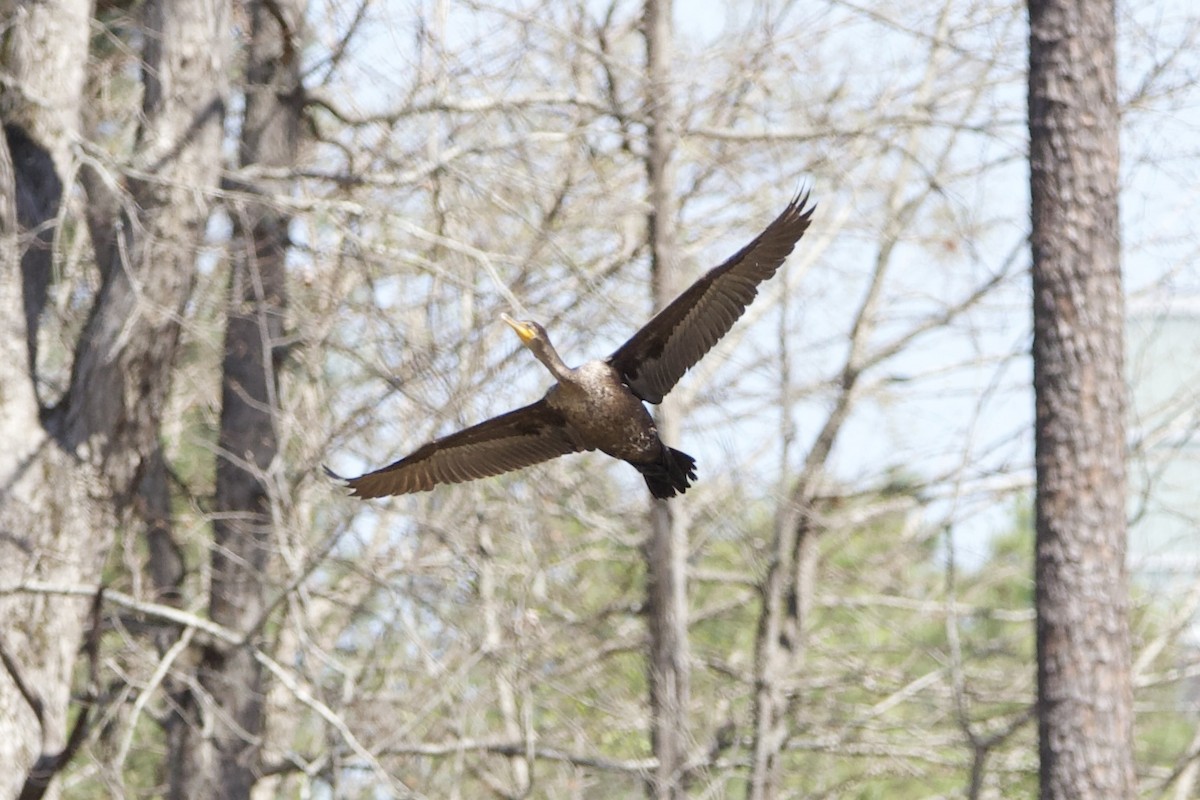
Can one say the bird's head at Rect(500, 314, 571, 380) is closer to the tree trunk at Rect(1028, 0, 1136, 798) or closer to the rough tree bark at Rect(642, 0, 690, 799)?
the tree trunk at Rect(1028, 0, 1136, 798)

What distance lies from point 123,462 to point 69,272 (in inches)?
65.4

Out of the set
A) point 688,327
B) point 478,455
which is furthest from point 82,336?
point 688,327

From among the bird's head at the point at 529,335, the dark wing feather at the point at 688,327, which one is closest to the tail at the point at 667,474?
the dark wing feather at the point at 688,327

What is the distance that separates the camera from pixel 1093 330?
7.18 metres

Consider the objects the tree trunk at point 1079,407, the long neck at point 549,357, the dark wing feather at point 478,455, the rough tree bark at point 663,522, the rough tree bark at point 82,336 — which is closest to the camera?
the long neck at point 549,357

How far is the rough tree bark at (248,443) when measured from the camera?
28.5 ft

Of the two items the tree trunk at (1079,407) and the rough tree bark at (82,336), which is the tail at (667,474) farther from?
the rough tree bark at (82,336)

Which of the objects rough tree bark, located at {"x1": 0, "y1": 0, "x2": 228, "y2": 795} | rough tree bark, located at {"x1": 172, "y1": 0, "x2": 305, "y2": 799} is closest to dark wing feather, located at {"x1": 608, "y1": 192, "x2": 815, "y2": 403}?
rough tree bark, located at {"x1": 0, "y1": 0, "x2": 228, "y2": 795}

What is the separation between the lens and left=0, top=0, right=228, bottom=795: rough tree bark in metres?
7.51

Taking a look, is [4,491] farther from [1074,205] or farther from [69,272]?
[1074,205]

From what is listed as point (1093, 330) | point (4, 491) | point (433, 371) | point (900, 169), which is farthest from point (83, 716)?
point (900, 169)

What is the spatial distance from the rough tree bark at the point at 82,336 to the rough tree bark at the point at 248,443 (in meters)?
0.50

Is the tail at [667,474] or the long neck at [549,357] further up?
the long neck at [549,357]

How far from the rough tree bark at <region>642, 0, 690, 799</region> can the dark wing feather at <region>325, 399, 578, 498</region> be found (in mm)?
3088
